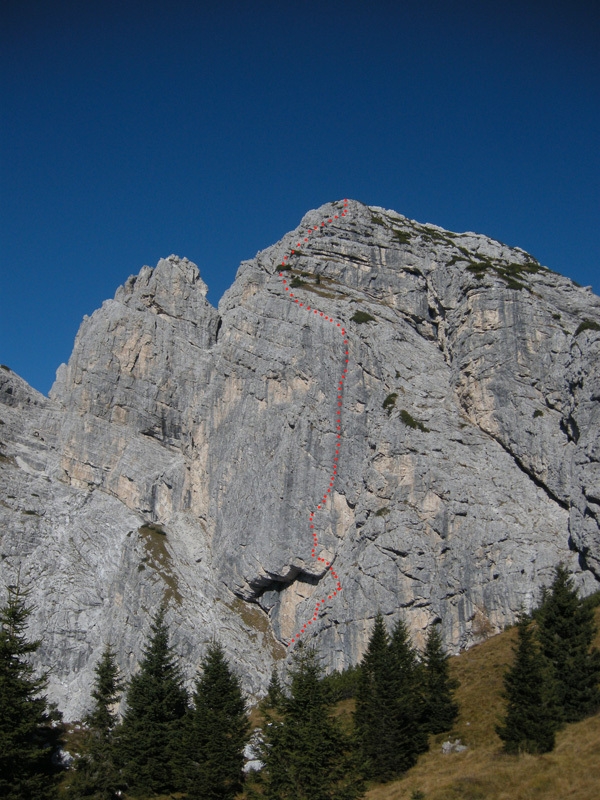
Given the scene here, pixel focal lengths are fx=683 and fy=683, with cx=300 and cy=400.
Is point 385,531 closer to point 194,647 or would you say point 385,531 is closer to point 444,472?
point 444,472

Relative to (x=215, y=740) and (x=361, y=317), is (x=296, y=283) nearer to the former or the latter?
(x=361, y=317)

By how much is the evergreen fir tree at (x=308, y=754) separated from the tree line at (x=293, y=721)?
0.20 feet

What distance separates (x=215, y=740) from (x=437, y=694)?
14.8 metres

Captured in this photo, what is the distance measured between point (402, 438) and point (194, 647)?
29.6 metres

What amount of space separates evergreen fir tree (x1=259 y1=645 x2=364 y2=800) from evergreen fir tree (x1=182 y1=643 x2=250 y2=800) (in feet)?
18.5

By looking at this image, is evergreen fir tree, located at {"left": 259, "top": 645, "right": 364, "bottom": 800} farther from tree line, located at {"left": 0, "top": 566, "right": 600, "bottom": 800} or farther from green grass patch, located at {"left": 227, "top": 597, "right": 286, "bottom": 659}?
green grass patch, located at {"left": 227, "top": 597, "right": 286, "bottom": 659}

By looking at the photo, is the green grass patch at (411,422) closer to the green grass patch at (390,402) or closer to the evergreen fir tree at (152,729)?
the green grass patch at (390,402)

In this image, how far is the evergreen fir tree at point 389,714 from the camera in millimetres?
39281

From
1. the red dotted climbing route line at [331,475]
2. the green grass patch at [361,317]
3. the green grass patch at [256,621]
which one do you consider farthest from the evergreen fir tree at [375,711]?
the green grass patch at [361,317]

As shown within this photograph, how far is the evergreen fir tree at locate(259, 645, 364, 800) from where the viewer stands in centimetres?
3081

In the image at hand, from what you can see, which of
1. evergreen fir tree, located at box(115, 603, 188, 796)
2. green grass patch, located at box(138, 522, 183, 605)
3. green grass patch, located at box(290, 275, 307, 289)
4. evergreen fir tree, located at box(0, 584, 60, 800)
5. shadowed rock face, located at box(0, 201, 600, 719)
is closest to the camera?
evergreen fir tree, located at box(0, 584, 60, 800)

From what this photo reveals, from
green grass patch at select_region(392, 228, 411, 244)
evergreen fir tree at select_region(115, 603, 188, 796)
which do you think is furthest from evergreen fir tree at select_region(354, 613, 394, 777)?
green grass patch at select_region(392, 228, 411, 244)

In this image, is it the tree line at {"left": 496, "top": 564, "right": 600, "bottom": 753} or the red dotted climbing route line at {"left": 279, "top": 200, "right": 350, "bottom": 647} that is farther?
the red dotted climbing route line at {"left": 279, "top": 200, "right": 350, "bottom": 647}

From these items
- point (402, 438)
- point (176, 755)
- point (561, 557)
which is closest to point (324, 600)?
point (402, 438)
